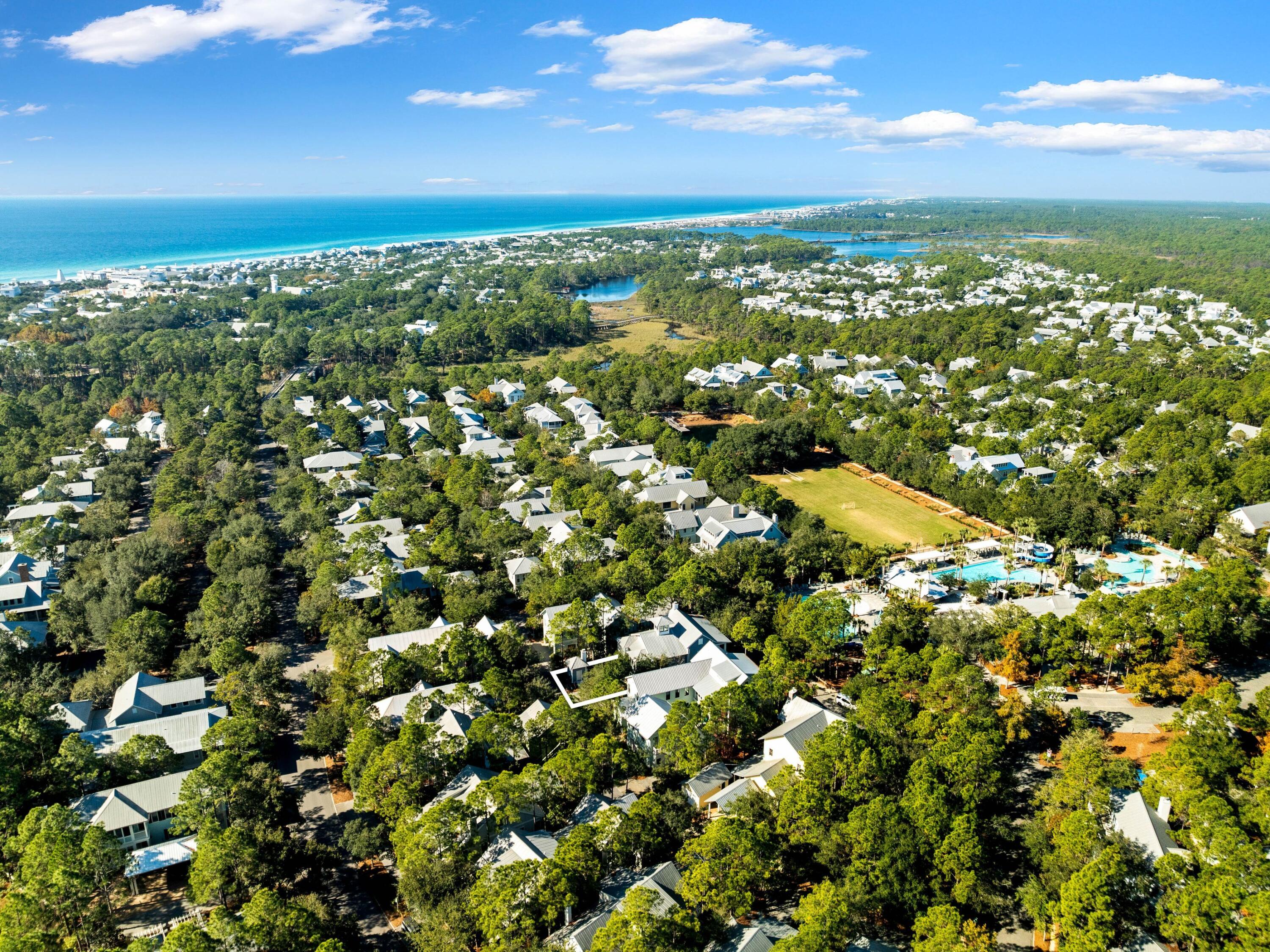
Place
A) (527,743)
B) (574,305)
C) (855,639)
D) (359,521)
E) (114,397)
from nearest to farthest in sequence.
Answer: (527,743), (855,639), (359,521), (114,397), (574,305)

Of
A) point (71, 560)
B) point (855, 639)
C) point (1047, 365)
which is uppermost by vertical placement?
point (1047, 365)

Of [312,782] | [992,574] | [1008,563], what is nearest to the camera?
[312,782]

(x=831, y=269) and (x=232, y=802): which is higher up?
(x=831, y=269)

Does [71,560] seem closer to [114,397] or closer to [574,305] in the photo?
[114,397]

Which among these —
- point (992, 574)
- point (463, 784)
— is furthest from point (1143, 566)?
point (463, 784)

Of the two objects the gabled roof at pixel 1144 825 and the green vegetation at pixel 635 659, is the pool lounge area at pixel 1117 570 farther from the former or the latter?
the gabled roof at pixel 1144 825

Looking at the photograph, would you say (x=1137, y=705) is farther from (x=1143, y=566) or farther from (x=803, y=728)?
(x=803, y=728)

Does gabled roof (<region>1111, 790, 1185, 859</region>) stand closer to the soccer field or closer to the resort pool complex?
the resort pool complex

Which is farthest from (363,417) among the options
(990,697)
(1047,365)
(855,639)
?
(1047,365)
